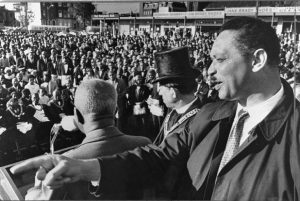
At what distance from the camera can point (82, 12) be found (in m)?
1.73

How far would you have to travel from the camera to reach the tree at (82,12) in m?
1.69

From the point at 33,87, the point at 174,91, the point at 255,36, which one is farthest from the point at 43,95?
the point at 255,36

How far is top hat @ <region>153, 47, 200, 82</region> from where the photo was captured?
1.57m

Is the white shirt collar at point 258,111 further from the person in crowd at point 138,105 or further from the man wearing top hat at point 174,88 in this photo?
the person in crowd at point 138,105

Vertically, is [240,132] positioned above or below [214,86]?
below

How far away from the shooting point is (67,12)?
1.68 meters

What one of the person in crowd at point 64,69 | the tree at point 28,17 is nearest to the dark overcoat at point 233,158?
the person in crowd at point 64,69

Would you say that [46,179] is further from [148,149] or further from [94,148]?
[148,149]

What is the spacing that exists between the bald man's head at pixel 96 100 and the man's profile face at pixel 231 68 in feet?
1.58

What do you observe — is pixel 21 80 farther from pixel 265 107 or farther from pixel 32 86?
pixel 265 107

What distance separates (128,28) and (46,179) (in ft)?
3.47

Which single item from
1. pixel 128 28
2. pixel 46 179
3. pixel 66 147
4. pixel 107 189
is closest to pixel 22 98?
pixel 66 147

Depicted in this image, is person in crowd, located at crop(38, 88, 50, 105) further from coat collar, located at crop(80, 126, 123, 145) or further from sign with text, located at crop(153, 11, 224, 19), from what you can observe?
sign with text, located at crop(153, 11, 224, 19)

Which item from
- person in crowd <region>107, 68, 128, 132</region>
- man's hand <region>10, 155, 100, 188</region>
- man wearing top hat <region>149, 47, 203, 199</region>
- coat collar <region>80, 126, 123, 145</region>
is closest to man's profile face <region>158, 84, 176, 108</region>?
man wearing top hat <region>149, 47, 203, 199</region>
